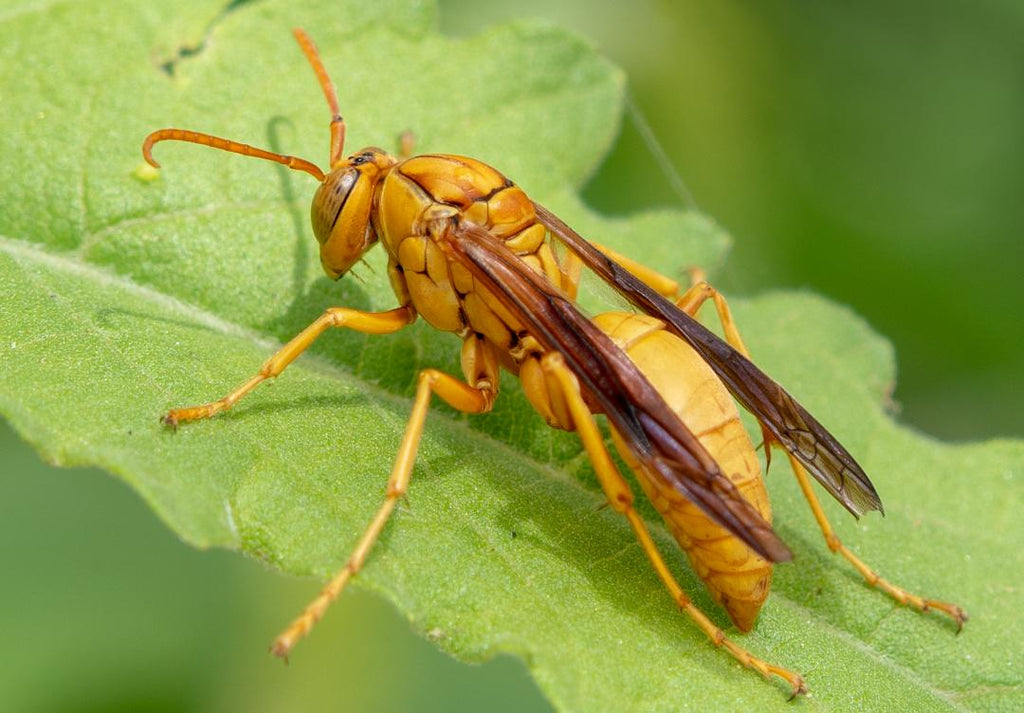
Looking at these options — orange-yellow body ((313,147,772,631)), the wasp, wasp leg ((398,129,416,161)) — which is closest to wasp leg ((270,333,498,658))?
the wasp

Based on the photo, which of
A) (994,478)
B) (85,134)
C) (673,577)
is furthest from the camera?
(994,478)

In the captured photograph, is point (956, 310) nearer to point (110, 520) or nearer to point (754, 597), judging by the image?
point (754, 597)

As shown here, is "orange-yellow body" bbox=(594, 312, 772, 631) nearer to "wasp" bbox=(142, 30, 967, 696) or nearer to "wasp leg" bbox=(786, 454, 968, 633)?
"wasp" bbox=(142, 30, 967, 696)

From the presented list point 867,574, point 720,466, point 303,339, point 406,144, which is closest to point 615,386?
point 720,466

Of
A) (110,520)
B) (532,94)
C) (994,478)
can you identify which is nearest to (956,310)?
(994,478)

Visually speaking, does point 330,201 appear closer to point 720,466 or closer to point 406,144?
point 406,144

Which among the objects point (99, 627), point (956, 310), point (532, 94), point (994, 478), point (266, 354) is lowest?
point (99, 627)

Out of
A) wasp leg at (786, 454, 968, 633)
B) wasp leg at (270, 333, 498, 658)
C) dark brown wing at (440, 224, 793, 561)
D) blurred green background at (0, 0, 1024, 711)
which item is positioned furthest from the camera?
blurred green background at (0, 0, 1024, 711)
